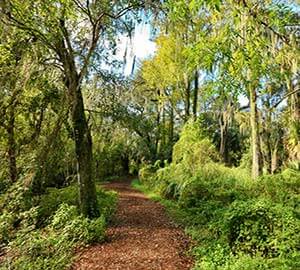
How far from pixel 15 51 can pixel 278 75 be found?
467 cm

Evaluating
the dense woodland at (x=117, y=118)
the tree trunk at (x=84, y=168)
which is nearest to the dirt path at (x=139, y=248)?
the dense woodland at (x=117, y=118)

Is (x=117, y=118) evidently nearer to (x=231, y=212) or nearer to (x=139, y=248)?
(x=139, y=248)

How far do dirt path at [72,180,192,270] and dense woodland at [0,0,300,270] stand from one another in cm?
34

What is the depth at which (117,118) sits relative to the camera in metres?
10.2

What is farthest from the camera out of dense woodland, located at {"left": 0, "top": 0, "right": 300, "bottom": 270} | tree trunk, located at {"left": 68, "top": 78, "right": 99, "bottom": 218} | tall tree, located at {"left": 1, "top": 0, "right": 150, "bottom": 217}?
tree trunk, located at {"left": 68, "top": 78, "right": 99, "bottom": 218}

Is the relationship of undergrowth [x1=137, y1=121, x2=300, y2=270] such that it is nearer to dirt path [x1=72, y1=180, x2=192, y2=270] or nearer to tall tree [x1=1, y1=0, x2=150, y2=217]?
dirt path [x1=72, y1=180, x2=192, y2=270]

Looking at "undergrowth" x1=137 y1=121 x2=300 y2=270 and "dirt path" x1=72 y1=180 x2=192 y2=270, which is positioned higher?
"undergrowth" x1=137 y1=121 x2=300 y2=270

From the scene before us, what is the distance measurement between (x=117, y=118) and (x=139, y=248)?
4007mm

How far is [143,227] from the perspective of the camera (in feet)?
30.2

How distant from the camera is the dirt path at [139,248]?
245 inches

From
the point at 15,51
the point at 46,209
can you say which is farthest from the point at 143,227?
the point at 15,51

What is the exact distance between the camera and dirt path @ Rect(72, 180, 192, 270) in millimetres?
6215

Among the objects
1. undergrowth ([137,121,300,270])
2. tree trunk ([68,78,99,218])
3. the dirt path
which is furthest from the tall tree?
undergrowth ([137,121,300,270])

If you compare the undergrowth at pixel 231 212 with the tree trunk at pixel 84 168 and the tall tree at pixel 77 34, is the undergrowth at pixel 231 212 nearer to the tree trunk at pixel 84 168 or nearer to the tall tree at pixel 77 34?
the tree trunk at pixel 84 168
